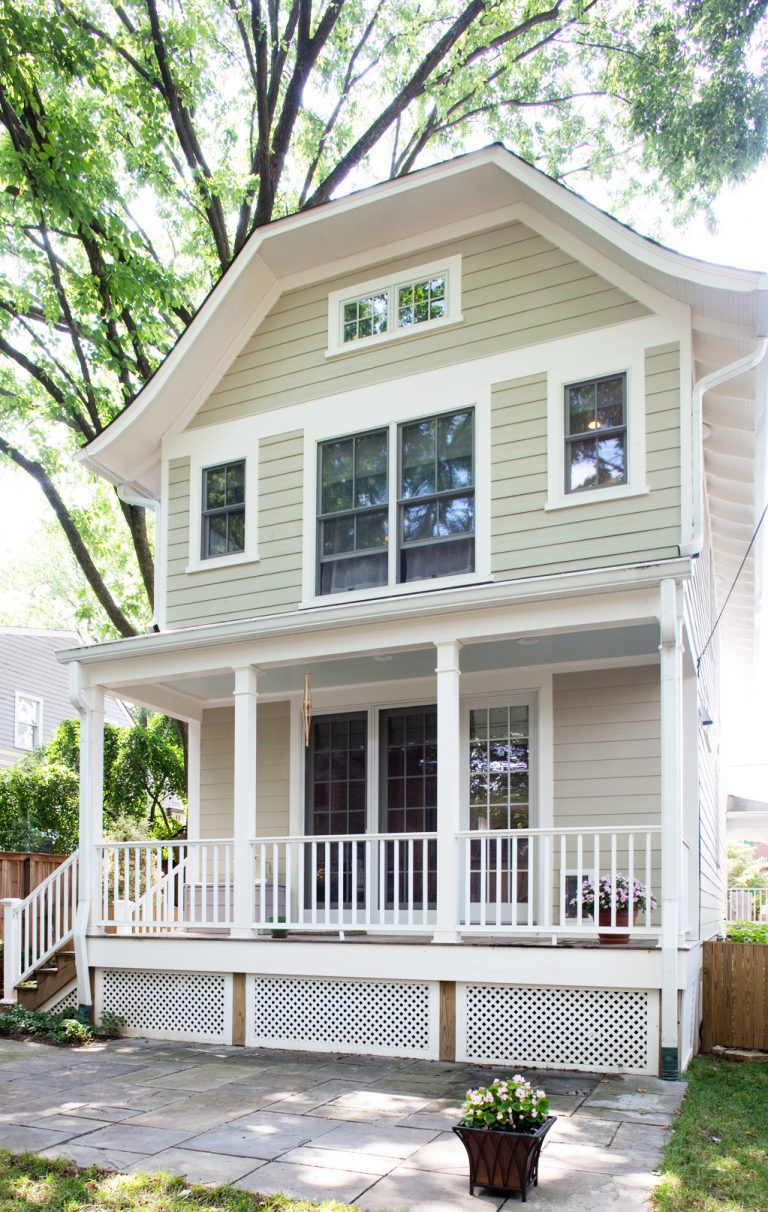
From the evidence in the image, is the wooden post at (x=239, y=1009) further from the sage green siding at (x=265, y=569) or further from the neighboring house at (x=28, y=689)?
the neighboring house at (x=28, y=689)

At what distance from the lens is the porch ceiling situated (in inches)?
352

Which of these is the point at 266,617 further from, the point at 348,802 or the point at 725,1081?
the point at 725,1081

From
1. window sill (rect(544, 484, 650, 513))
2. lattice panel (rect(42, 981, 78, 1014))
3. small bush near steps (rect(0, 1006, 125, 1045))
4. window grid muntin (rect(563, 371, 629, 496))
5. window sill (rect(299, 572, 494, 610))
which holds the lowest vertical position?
small bush near steps (rect(0, 1006, 125, 1045))

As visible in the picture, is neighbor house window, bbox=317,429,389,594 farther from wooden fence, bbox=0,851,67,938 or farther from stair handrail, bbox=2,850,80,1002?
wooden fence, bbox=0,851,67,938

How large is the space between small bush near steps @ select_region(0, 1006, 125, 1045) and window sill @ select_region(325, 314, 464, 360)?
6689 mm

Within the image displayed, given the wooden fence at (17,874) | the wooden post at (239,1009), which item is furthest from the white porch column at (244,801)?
the wooden fence at (17,874)

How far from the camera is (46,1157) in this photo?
533cm

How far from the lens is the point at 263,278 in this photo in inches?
428

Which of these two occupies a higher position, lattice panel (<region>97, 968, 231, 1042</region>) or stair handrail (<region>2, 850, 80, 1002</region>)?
stair handrail (<region>2, 850, 80, 1002</region>)

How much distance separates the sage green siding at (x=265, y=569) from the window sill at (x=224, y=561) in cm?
3

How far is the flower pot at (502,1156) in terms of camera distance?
15.6 feet

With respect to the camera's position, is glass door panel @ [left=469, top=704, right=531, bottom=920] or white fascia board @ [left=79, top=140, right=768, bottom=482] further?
glass door panel @ [left=469, top=704, right=531, bottom=920]

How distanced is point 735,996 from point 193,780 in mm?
5946

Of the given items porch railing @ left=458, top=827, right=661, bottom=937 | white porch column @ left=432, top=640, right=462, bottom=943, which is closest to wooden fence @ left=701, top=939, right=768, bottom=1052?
porch railing @ left=458, top=827, right=661, bottom=937
